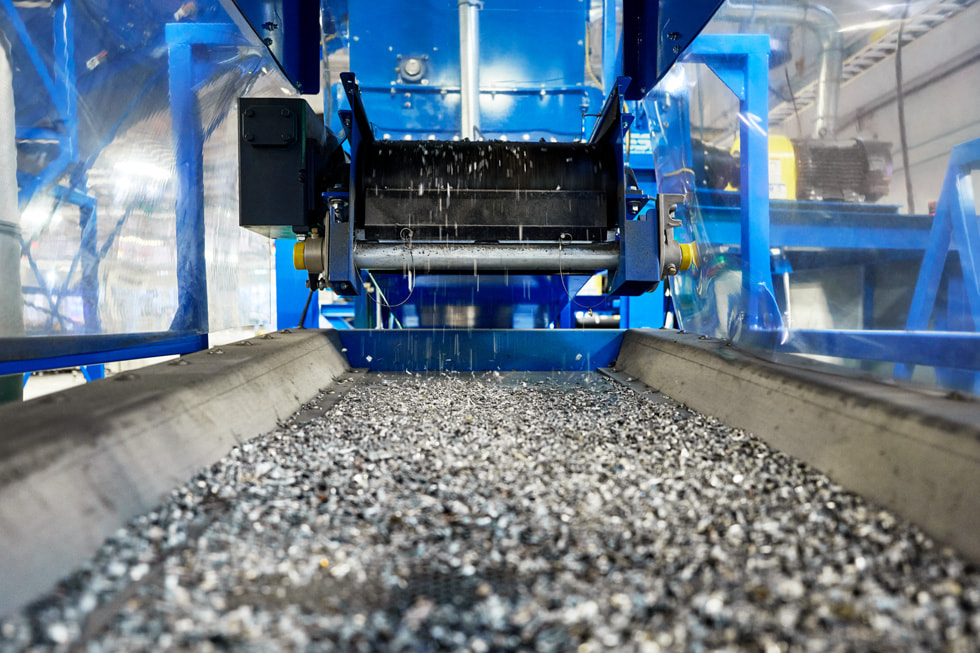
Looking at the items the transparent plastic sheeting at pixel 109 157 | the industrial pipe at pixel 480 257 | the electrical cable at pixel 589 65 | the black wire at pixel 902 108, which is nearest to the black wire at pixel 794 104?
the black wire at pixel 902 108

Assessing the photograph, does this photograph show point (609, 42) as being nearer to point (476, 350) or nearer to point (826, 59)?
point (826, 59)

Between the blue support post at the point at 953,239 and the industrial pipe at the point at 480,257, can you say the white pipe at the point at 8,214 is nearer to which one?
the industrial pipe at the point at 480,257

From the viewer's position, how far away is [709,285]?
10.0 feet

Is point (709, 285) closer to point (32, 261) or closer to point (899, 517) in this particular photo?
point (899, 517)

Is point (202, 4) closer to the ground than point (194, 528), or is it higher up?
higher up

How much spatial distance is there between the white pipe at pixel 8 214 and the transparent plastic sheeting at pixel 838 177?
8.77 ft

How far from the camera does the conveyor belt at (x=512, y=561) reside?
72 cm

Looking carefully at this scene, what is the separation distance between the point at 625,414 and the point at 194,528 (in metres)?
1.34

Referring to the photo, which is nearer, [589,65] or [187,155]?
[187,155]

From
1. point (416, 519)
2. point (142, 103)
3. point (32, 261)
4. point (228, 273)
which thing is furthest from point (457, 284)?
point (416, 519)

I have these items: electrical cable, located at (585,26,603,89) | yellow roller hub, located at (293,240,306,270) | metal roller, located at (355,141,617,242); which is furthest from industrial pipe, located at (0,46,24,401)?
electrical cable, located at (585,26,603,89)

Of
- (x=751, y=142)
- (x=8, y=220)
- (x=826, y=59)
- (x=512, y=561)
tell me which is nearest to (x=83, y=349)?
(x=8, y=220)

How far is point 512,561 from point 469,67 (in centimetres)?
379

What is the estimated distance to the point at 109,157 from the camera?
2227 millimetres
